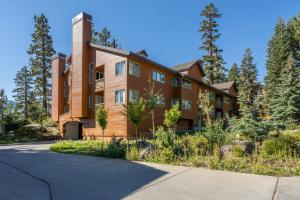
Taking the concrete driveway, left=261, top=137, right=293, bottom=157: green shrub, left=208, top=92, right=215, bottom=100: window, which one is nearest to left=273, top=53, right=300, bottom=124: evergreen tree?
left=208, top=92, right=215, bottom=100: window

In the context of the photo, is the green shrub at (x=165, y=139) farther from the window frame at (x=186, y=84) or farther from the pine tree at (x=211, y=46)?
the pine tree at (x=211, y=46)

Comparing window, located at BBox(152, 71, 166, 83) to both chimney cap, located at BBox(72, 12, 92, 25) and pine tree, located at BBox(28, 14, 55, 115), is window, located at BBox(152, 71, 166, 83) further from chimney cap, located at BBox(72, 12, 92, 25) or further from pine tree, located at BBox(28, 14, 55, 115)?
pine tree, located at BBox(28, 14, 55, 115)

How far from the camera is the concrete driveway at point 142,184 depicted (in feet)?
19.3

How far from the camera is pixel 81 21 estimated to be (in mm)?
26922

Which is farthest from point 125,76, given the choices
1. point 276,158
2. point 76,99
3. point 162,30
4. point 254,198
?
point 254,198

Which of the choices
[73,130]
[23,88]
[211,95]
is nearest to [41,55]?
[23,88]

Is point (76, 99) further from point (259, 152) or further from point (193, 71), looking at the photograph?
point (259, 152)

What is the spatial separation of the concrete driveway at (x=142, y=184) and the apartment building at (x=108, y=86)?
1393cm

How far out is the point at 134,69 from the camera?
2425 centimetres

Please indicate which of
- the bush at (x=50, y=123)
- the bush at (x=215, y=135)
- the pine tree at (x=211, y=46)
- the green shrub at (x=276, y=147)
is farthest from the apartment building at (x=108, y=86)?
the pine tree at (x=211, y=46)

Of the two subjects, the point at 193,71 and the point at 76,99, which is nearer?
the point at 76,99

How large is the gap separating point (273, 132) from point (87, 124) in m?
19.4

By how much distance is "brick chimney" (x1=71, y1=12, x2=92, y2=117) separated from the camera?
88.2 ft

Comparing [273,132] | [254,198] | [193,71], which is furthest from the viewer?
[193,71]
